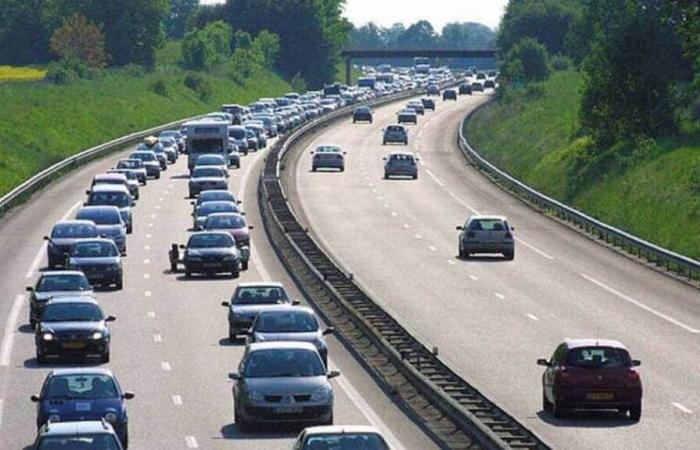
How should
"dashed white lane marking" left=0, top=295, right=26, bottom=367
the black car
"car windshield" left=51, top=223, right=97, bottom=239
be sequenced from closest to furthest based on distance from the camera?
"dashed white lane marking" left=0, top=295, right=26, bottom=367 < the black car < "car windshield" left=51, top=223, right=97, bottom=239

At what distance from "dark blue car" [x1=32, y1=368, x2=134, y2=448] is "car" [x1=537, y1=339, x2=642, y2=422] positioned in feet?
25.3

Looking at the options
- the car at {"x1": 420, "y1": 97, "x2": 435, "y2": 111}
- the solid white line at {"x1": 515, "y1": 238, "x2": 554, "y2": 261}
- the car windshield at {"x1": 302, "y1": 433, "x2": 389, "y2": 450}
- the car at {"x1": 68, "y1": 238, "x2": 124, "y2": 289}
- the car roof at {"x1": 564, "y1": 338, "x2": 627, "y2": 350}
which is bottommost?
the car at {"x1": 420, "y1": 97, "x2": 435, "y2": 111}

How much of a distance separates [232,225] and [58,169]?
41.0m

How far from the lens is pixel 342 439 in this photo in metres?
27.2

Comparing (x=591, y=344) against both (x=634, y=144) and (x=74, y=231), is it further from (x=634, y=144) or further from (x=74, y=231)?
(x=634, y=144)

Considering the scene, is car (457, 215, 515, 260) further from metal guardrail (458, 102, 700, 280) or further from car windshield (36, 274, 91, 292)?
car windshield (36, 274, 91, 292)

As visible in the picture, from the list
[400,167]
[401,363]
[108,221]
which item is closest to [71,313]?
[401,363]

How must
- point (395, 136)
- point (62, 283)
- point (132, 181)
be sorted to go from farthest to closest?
point (395, 136), point (132, 181), point (62, 283)

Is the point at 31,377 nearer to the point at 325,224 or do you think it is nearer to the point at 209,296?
the point at 209,296

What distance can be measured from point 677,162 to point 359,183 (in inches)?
927

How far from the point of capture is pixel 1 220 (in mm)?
87188

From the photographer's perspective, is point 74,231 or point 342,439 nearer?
point 342,439

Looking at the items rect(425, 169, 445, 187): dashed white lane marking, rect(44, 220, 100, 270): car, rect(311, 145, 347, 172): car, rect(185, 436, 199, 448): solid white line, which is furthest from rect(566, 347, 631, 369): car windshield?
rect(311, 145, 347, 172): car

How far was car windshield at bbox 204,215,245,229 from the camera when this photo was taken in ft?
241
